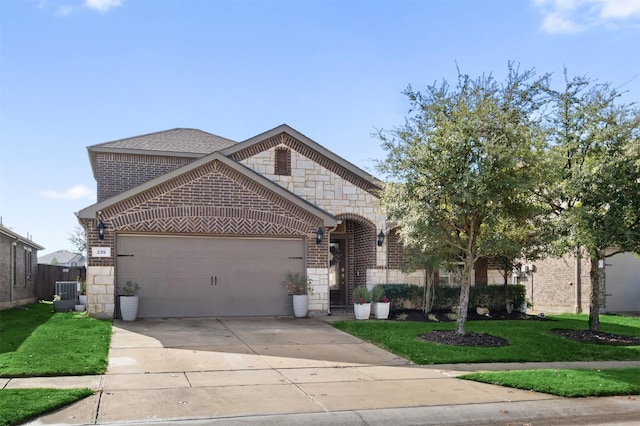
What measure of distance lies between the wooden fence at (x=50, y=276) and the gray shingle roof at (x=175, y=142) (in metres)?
8.08

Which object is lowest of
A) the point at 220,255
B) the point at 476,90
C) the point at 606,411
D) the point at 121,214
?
the point at 606,411

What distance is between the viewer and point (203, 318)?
1652 centimetres

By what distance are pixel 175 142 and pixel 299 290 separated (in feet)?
28.2

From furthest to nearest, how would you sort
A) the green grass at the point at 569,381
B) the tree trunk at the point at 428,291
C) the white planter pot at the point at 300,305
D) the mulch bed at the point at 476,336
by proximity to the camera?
1. the tree trunk at the point at 428,291
2. the white planter pot at the point at 300,305
3. the mulch bed at the point at 476,336
4. the green grass at the point at 569,381

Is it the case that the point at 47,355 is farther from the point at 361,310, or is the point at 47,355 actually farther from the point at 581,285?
the point at 581,285

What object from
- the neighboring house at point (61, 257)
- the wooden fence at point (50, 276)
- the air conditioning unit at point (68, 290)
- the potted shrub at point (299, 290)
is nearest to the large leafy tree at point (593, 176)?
the potted shrub at point (299, 290)

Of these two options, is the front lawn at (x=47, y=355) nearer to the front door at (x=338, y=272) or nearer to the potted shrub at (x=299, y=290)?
the potted shrub at (x=299, y=290)

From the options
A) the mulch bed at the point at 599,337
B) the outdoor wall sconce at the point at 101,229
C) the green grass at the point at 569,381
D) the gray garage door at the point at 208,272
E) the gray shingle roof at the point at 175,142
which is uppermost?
the gray shingle roof at the point at 175,142

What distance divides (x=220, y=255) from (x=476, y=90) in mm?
8313

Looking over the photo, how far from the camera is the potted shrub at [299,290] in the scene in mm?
17281

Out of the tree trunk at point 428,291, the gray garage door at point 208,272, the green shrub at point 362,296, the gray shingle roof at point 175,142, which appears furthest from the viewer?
the gray shingle roof at point 175,142

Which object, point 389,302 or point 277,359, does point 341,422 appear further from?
point 389,302

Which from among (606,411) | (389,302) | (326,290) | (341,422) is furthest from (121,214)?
(606,411)

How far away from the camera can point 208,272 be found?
666 inches
